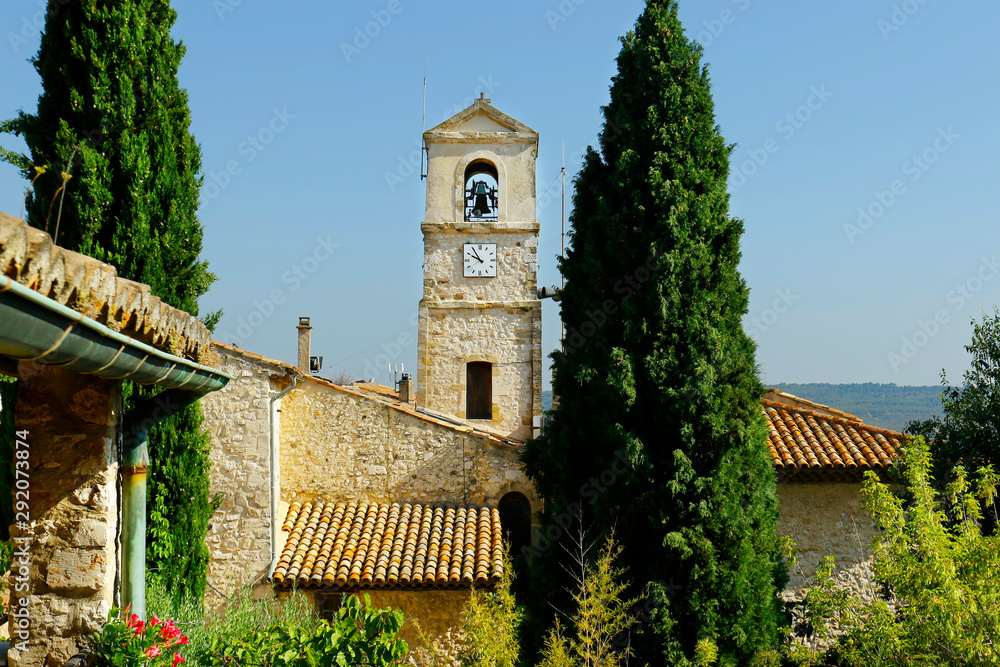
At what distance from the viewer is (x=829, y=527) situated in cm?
1112

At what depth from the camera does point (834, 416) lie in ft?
40.5

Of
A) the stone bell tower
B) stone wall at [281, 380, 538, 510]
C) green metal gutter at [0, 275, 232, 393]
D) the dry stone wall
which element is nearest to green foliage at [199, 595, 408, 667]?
green metal gutter at [0, 275, 232, 393]

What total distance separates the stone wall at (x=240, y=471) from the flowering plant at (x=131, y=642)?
321 inches

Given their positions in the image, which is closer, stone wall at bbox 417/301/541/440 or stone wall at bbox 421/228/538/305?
stone wall at bbox 417/301/541/440

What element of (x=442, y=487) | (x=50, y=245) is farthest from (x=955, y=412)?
(x=50, y=245)

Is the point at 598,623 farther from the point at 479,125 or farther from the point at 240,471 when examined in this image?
the point at 479,125

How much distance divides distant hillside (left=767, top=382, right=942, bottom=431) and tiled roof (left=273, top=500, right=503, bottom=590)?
3769cm

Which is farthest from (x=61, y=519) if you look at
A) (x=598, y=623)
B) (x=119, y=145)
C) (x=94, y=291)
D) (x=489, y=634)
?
(x=119, y=145)

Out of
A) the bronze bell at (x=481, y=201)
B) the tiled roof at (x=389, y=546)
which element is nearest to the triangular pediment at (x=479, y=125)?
the bronze bell at (x=481, y=201)

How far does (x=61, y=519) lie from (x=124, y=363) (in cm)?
97

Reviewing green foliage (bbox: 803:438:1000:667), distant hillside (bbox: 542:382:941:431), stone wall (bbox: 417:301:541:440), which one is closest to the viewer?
green foliage (bbox: 803:438:1000:667)

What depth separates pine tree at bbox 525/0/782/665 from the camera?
27.8 ft

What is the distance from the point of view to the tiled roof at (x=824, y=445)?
35.7ft

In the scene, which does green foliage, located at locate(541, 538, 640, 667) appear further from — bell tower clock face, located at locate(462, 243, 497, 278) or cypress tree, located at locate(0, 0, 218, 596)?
bell tower clock face, located at locate(462, 243, 497, 278)
